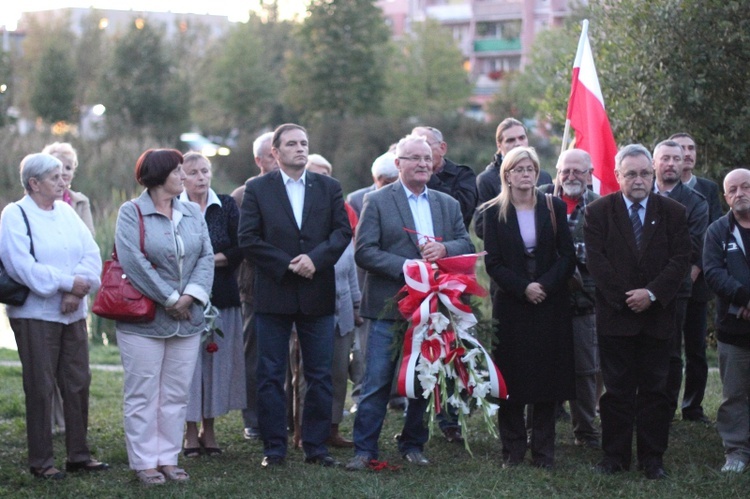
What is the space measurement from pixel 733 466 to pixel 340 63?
4505cm

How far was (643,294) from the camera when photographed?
7035 mm

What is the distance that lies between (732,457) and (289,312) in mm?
3258

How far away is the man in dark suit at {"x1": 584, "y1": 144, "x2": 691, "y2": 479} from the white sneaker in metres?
0.45

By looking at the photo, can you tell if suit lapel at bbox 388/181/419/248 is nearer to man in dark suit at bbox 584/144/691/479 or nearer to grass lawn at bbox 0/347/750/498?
man in dark suit at bbox 584/144/691/479

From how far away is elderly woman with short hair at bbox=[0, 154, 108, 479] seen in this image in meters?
7.15

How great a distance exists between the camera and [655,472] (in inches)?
283

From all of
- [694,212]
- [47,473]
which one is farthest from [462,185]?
[47,473]

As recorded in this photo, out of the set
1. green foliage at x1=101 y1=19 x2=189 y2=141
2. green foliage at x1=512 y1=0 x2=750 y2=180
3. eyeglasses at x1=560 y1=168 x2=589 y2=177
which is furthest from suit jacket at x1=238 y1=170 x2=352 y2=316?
green foliage at x1=101 y1=19 x2=189 y2=141

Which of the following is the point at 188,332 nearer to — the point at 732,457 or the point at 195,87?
the point at 732,457

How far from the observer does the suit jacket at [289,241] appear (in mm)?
7461

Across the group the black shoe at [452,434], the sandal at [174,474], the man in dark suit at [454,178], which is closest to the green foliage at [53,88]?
the man in dark suit at [454,178]

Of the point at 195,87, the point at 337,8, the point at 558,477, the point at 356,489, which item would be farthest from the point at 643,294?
the point at 195,87

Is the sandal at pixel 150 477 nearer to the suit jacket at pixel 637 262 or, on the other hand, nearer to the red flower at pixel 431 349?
the red flower at pixel 431 349

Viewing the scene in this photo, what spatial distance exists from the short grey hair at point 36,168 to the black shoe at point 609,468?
4289 millimetres
